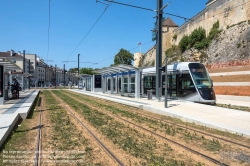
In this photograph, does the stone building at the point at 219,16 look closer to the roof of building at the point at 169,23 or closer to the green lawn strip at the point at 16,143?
the roof of building at the point at 169,23

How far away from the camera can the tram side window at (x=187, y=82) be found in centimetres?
1700

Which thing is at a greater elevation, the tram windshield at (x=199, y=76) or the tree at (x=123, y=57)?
the tree at (x=123, y=57)

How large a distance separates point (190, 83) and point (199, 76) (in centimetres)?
83

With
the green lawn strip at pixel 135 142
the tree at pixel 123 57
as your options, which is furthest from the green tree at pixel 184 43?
the green lawn strip at pixel 135 142

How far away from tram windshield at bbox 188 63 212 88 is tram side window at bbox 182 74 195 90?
0.36 meters

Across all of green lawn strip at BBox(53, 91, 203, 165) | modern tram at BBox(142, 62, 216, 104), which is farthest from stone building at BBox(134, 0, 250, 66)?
green lawn strip at BBox(53, 91, 203, 165)

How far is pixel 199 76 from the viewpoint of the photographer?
1697cm

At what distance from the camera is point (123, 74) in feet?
84.0

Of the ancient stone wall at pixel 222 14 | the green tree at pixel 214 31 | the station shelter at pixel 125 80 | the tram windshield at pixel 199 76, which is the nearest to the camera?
the tram windshield at pixel 199 76

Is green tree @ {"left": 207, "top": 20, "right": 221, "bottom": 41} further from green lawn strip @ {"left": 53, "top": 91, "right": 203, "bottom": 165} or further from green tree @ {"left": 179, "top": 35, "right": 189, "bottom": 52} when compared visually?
green lawn strip @ {"left": 53, "top": 91, "right": 203, "bottom": 165}

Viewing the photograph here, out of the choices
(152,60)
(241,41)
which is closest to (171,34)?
(152,60)

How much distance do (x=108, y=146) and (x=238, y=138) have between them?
4.27m

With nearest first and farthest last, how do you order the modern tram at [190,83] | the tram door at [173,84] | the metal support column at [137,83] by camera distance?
the modern tram at [190,83] → the tram door at [173,84] → the metal support column at [137,83]

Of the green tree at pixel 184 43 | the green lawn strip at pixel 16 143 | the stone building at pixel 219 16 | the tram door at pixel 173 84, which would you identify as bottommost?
the green lawn strip at pixel 16 143
